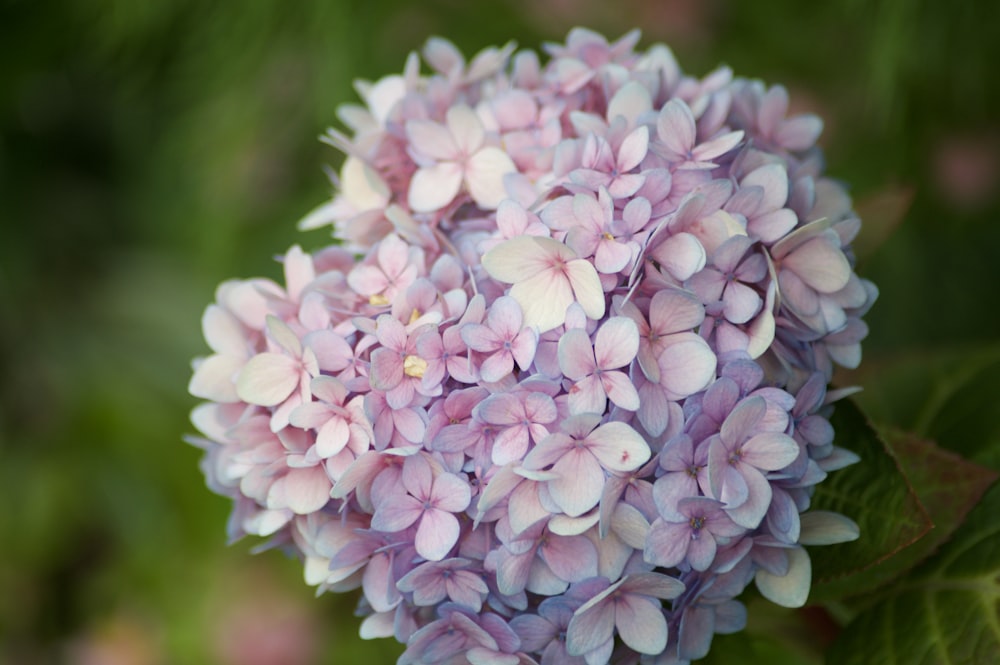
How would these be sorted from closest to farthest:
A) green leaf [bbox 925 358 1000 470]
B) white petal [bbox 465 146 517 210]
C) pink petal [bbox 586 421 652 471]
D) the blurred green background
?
pink petal [bbox 586 421 652 471] → white petal [bbox 465 146 517 210] → green leaf [bbox 925 358 1000 470] → the blurred green background

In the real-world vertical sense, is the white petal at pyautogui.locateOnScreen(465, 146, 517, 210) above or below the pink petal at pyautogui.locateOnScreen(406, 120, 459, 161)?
below

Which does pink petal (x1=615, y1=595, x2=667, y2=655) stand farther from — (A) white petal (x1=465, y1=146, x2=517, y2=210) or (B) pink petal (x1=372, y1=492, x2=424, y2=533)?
(A) white petal (x1=465, y1=146, x2=517, y2=210)

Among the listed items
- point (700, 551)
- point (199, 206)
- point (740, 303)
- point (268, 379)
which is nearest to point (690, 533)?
point (700, 551)

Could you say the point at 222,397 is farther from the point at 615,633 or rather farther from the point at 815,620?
the point at 815,620

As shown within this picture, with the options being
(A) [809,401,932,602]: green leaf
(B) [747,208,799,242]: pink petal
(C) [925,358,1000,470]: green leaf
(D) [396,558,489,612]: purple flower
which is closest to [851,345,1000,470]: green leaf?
(C) [925,358,1000,470]: green leaf

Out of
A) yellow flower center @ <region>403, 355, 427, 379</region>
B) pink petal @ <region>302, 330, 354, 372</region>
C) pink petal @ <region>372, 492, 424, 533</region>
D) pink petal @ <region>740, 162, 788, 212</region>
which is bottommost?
pink petal @ <region>372, 492, 424, 533</region>

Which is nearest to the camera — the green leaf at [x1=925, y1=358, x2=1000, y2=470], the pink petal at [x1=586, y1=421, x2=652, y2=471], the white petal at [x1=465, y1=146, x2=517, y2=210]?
the pink petal at [x1=586, y1=421, x2=652, y2=471]

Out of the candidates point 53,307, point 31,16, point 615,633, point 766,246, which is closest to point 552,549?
point 615,633

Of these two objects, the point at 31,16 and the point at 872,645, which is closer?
the point at 872,645

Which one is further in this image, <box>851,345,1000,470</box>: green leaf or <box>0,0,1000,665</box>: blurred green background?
<box>0,0,1000,665</box>: blurred green background
